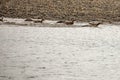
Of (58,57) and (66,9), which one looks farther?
(66,9)

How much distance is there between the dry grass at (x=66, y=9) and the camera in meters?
26.5

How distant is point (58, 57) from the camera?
1191 cm

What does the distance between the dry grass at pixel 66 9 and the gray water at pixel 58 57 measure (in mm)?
9160

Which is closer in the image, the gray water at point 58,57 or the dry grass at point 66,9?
the gray water at point 58,57

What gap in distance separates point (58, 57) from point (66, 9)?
16000 millimetres

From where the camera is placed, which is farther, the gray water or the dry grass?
the dry grass

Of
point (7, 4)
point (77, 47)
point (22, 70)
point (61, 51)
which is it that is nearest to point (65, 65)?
point (22, 70)

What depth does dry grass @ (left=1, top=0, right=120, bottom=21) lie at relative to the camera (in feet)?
87.1

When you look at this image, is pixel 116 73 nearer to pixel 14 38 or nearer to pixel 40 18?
pixel 14 38

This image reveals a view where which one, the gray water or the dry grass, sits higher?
the gray water

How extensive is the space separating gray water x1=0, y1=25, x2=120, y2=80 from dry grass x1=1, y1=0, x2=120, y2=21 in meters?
9.16

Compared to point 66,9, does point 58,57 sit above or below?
above

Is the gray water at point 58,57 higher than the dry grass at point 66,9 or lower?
higher

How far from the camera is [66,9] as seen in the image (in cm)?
2770
